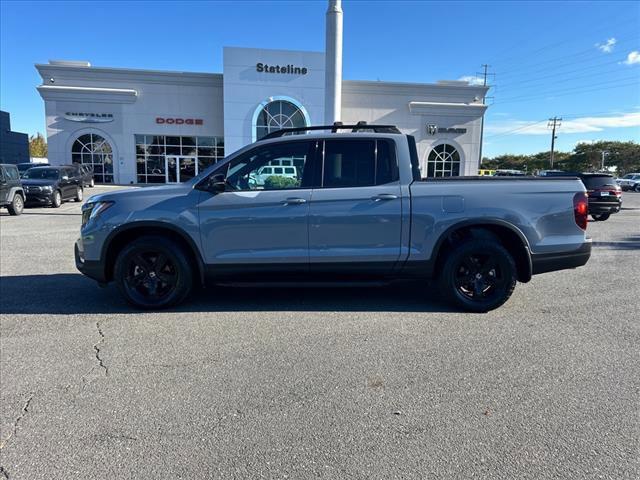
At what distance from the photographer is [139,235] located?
5098 millimetres

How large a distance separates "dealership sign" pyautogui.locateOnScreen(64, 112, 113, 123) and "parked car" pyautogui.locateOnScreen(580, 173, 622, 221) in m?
32.9

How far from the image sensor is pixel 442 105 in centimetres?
3722

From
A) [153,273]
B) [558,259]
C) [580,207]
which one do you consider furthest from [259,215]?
[580,207]

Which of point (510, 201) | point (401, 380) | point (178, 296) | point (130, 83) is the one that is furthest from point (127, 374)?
point (130, 83)

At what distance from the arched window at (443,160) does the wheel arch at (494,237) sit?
34.6m

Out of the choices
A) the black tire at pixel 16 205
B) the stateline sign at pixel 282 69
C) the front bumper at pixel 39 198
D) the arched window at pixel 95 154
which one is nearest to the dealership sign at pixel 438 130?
the stateline sign at pixel 282 69

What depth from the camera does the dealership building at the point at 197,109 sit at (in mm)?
33969

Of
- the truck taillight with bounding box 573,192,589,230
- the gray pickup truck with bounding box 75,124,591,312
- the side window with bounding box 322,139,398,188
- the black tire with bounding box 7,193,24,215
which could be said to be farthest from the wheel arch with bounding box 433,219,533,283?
the black tire with bounding box 7,193,24,215

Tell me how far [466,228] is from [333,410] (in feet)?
9.51

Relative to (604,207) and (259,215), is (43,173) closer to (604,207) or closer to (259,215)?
(259,215)

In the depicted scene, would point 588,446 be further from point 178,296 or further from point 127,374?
point 178,296

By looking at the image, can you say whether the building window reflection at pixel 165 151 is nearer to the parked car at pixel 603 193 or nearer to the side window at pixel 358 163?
the parked car at pixel 603 193

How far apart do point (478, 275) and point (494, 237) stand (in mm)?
469

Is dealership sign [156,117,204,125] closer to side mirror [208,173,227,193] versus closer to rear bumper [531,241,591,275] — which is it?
side mirror [208,173,227,193]
